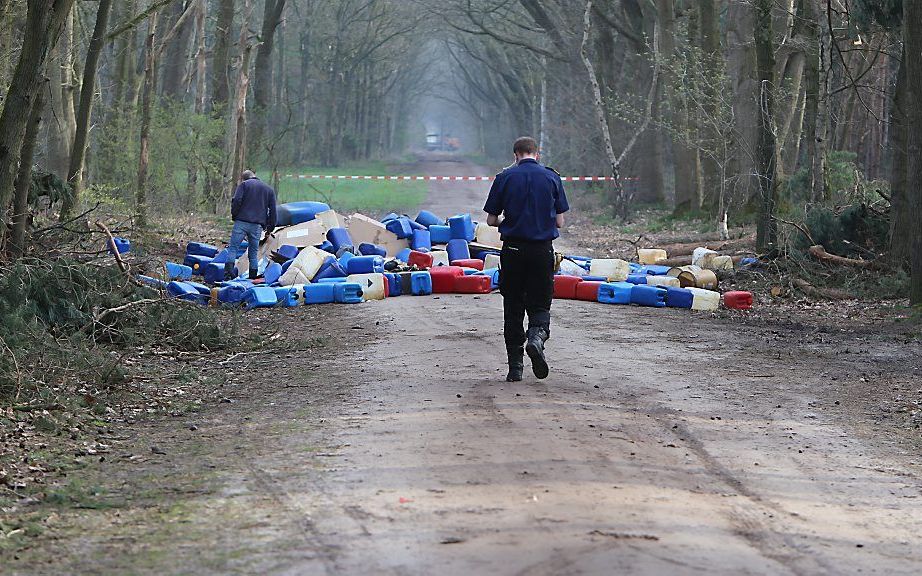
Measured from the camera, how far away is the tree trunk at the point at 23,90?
1176 centimetres

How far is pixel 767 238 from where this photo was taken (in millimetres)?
19891

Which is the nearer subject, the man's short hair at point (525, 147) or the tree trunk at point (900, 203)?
the man's short hair at point (525, 147)

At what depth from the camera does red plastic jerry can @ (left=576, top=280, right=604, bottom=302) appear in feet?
57.1

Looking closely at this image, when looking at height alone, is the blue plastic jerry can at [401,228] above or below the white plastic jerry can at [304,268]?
above

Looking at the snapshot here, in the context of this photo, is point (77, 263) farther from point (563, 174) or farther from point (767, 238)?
point (563, 174)

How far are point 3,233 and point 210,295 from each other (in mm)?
4985

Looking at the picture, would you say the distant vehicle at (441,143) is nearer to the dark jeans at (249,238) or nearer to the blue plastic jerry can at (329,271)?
the dark jeans at (249,238)

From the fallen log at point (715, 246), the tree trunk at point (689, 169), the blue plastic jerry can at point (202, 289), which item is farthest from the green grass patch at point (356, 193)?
the blue plastic jerry can at point (202, 289)

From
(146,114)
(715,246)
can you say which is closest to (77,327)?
(146,114)

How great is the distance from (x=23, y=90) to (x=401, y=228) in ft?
32.5

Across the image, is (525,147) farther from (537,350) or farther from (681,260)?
(681,260)

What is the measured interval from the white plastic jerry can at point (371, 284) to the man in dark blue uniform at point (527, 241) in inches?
281

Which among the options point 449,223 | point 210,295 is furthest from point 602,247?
point 210,295

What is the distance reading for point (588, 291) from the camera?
687 inches
